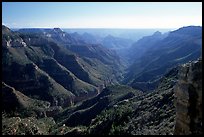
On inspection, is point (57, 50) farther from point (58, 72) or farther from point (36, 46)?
point (58, 72)

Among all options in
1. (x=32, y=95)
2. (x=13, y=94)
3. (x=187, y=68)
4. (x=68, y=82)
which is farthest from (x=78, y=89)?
(x=187, y=68)

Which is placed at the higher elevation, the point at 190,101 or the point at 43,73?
the point at 43,73

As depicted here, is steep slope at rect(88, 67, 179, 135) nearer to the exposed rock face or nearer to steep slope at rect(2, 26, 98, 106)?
the exposed rock face

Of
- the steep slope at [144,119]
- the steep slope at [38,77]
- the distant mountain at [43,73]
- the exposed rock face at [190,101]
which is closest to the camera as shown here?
the exposed rock face at [190,101]

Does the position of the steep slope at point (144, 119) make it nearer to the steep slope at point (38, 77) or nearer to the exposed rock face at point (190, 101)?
the exposed rock face at point (190, 101)

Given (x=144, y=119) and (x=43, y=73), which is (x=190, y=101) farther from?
(x=43, y=73)

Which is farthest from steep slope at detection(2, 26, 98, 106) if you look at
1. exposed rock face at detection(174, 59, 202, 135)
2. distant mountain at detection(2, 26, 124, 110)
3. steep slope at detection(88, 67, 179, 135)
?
exposed rock face at detection(174, 59, 202, 135)

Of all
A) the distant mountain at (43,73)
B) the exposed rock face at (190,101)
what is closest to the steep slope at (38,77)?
the distant mountain at (43,73)

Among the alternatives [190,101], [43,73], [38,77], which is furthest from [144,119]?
[43,73]
